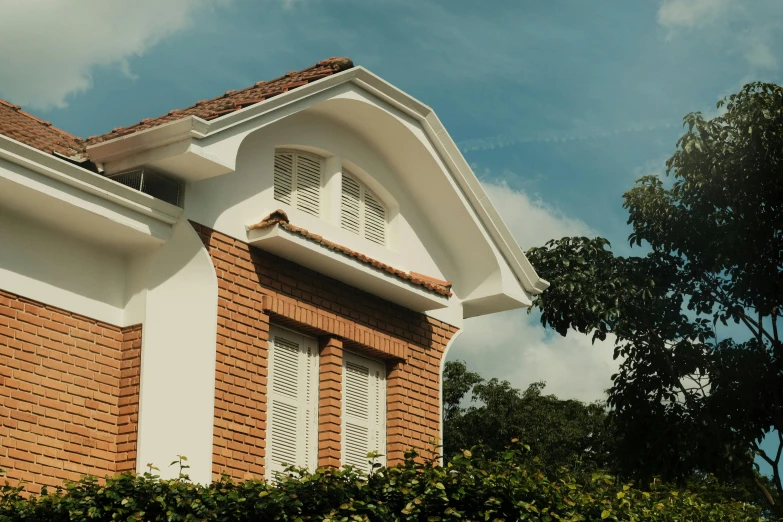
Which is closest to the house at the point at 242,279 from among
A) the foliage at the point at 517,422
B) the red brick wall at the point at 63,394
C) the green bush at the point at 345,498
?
the red brick wall at the point at 63,394

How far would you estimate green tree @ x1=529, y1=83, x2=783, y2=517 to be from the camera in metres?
22.0

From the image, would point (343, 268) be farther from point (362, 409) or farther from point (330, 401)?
point (362, 409)

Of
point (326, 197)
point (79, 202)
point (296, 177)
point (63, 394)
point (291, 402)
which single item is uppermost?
point (296, 177)

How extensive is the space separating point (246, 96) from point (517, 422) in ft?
109

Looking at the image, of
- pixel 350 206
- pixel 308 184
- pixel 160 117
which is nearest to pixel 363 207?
pixel 350 206

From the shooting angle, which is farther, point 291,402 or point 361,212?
point 361,212

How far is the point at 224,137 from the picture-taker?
12.0m

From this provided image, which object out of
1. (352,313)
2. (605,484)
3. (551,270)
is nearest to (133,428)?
(352,313)

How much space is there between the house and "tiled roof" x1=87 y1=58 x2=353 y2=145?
7 centimetres

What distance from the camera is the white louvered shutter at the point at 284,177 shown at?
1366cm

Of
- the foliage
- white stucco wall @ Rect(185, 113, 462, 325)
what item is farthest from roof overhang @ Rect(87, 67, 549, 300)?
the foliage

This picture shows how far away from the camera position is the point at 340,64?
13.6 m

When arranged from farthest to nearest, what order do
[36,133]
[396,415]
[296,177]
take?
1. [396,415]
2. [296,177]
3. [36,133]

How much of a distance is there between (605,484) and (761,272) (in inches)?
501
